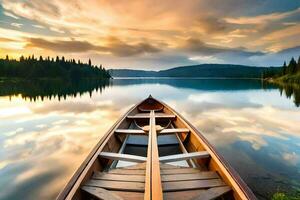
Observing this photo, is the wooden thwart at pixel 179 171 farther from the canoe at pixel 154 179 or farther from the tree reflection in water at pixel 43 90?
the tree reflection in water at pixel 43 90

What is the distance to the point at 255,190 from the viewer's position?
21.4 feet

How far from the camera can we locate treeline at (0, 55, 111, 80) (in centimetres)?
9031

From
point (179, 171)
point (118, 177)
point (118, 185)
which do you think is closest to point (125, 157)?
point (118, 177)

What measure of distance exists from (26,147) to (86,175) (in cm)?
787

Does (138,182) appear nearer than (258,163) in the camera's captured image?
Yes

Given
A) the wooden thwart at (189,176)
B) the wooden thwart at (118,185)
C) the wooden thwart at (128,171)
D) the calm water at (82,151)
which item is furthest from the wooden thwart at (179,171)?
the calm water at (82,151)

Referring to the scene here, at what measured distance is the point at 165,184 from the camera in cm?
439

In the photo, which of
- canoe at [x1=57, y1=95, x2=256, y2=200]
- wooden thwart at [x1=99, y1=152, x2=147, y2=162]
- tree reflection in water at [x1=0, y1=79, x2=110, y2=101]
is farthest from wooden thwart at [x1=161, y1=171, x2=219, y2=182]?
tree reflection in water at [x1=0, y1=79, x2=110, y2=101]

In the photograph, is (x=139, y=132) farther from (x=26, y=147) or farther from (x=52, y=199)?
(x=26, y=147)

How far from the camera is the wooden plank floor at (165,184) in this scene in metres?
4.05

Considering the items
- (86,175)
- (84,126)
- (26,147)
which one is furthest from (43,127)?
(86,175)

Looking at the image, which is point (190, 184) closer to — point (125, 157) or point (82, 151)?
point (125, 157)

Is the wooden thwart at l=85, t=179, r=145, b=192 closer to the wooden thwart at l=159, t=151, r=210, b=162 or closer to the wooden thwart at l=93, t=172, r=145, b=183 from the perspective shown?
the wooden thwart at l=93, t=172, r=145, b=183

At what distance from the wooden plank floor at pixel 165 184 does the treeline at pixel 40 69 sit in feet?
322
